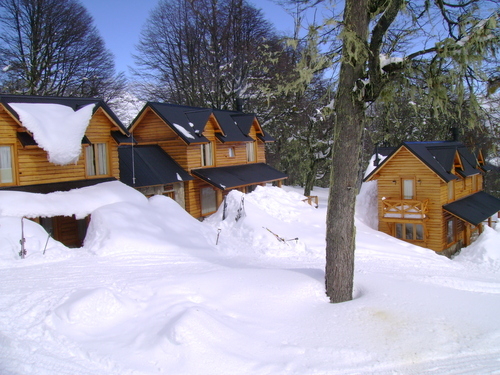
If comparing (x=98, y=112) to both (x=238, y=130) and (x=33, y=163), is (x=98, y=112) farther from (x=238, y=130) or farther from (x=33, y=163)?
(x=238, y=130)

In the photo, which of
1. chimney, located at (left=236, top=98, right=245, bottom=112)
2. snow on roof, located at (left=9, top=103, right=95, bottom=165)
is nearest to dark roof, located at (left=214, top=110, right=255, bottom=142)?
chimney, located at (left=236, top=98, right=245, bottom=112)

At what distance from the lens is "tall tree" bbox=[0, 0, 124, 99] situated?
25594 millimetres

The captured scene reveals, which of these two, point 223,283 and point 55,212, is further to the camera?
point 55,212

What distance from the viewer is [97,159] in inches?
637

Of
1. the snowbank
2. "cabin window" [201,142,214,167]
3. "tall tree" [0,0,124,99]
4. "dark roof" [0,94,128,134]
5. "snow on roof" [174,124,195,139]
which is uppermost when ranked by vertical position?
"tall tree" [0,0,124,99]

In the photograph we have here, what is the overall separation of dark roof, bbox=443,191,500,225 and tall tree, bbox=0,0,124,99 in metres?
25.3

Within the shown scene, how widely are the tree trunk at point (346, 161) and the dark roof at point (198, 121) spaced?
14278 mm

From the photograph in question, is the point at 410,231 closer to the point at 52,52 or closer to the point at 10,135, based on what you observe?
the point at 10,135

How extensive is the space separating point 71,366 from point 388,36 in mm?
7595

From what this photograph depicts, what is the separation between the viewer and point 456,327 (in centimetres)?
610

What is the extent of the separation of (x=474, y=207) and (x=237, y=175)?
14898mm

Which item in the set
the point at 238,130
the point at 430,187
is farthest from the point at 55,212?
the point at 430,187

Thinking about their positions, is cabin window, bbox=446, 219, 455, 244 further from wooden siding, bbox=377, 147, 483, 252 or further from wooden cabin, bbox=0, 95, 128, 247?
wooden cabin, bbox=0, 95, 128, 247

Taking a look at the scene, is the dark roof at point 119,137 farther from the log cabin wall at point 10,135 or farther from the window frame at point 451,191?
the window frame at point 451,191
